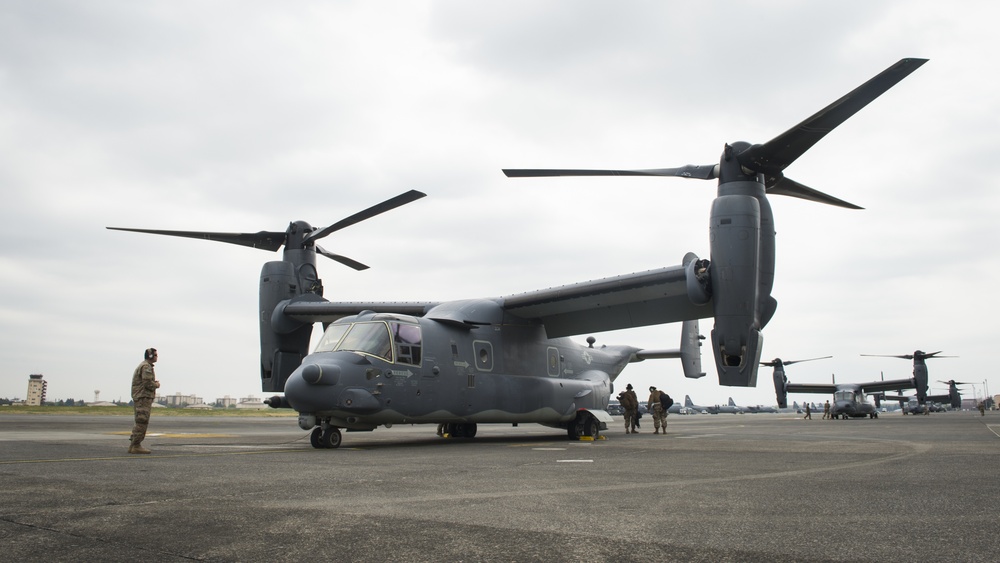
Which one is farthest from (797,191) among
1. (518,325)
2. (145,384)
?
(145,384)

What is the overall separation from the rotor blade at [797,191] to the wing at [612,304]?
262 centimetres

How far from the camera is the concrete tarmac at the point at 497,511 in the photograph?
354 cm

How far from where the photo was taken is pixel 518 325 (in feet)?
57.2

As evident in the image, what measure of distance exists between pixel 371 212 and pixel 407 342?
562cm

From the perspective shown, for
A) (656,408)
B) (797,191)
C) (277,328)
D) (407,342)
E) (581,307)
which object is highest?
(797,191)

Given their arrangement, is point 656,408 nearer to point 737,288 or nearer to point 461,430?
point 461,430

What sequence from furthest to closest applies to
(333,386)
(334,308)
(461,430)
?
(334,308)
(461,430)
(333,386)

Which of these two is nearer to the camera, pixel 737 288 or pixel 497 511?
pixel 497 511

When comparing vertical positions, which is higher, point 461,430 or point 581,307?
point 581,307

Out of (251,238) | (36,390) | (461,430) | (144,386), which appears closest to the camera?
(144,386)

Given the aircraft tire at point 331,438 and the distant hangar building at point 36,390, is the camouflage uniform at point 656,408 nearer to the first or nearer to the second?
the aircraft tire at point 331,438

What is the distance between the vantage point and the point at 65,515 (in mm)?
4480

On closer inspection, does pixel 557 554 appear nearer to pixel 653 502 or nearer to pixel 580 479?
pixel 653 502

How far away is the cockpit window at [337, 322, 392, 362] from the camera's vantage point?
43.7 ft
